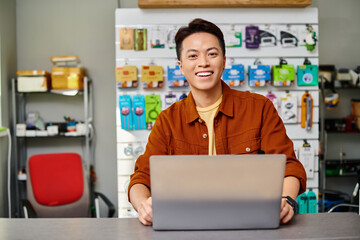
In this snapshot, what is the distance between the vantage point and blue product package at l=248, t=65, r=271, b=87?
12.8 ft

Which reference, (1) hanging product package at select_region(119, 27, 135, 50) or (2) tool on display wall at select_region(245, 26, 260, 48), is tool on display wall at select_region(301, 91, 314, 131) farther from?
(1) hanging product package at select_region(119, 27, 135, 50)

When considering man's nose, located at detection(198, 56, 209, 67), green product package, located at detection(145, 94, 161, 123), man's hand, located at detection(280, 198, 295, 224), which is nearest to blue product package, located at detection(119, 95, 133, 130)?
green product package, located at detection(145, 94, 161, 123)

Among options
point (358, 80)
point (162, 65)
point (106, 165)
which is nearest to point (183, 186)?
point (162, 65)

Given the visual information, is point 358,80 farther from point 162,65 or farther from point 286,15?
point 162,65

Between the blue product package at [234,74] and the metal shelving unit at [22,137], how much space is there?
1.49m

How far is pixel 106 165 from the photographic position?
4.62 m

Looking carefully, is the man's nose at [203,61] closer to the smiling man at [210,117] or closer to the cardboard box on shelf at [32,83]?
the smiling man at [210,117]

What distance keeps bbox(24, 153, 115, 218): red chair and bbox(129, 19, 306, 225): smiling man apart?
1908mm

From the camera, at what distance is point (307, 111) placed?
3941 millimetres

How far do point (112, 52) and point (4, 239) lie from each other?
12.0 feet

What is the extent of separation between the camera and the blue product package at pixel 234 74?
3.89 m

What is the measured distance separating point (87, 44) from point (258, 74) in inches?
78.1

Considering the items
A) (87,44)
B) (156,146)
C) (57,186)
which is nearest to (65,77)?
(87,44)

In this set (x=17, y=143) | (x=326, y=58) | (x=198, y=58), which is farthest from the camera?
(x=326, y=58)
